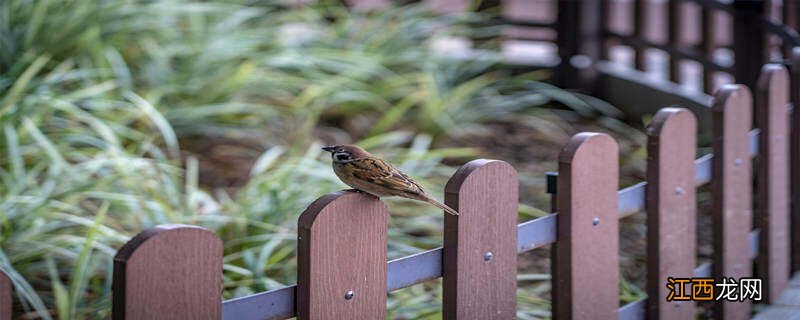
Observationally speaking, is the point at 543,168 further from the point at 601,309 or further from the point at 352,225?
the point at 352,225

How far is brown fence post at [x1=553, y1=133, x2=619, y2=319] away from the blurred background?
46cm

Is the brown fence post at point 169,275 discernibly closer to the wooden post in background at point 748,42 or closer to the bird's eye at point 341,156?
the bird's eye at point 341,156

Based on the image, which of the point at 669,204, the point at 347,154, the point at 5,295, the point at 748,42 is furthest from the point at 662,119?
the point at 748,42

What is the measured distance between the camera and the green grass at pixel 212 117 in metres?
2.97

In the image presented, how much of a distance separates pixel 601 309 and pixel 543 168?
6.60 feet

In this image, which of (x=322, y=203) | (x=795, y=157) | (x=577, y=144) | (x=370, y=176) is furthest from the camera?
(x=795, y=157)

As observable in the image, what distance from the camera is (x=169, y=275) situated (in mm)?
1526

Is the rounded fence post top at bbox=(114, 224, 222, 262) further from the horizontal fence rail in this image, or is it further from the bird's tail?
the bird's tail

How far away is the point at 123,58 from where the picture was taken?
4.41 m

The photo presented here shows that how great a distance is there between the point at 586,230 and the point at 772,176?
1148 mm

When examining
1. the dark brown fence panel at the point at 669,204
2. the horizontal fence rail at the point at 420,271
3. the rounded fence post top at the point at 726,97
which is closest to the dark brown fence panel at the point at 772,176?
the rounded fence post top at the point at 726,97

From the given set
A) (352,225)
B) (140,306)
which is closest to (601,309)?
(352,225)

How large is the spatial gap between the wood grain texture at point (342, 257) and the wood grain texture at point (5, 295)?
0.47m

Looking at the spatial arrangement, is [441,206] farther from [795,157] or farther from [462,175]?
[795,157]
